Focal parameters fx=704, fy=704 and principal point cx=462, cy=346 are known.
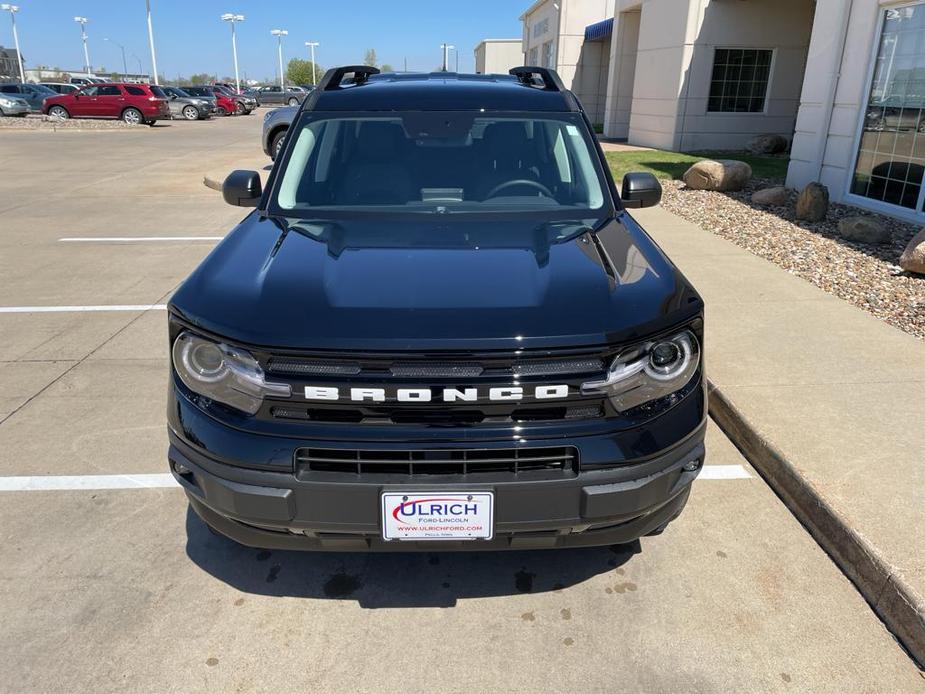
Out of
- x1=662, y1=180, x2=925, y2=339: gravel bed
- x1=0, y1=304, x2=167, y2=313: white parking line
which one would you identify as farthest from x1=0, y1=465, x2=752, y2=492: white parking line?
x1=662, y1=180, x2=925, y2=339: gravel bed

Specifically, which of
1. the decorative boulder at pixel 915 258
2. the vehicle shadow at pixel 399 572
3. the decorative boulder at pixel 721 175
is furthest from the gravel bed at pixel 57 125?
the vehicle shadow at pixel 399 572

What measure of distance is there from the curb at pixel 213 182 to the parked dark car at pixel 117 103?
21461mm

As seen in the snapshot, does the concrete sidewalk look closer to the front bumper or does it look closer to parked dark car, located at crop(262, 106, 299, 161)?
the front bumper

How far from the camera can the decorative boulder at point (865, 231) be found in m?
8.09

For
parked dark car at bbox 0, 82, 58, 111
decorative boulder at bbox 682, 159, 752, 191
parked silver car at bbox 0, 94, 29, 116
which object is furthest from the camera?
parked dark car at bbox 0, 82, 58, 111

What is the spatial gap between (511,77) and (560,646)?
348cm

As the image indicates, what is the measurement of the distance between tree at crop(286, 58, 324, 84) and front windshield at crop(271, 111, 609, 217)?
11236 centimetres

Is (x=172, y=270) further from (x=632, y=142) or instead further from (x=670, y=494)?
(x=632, y=142)

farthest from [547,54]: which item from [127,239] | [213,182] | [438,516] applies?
[438,516]

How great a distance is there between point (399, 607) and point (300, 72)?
12263 centimetres

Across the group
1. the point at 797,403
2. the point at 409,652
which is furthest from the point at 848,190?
the point at 409,652

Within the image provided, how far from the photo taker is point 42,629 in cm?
252

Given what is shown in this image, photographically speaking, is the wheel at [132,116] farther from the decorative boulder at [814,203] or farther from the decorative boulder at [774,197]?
the decorative boulder at [814,203]

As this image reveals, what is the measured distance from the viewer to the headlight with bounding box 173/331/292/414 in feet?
7.23
